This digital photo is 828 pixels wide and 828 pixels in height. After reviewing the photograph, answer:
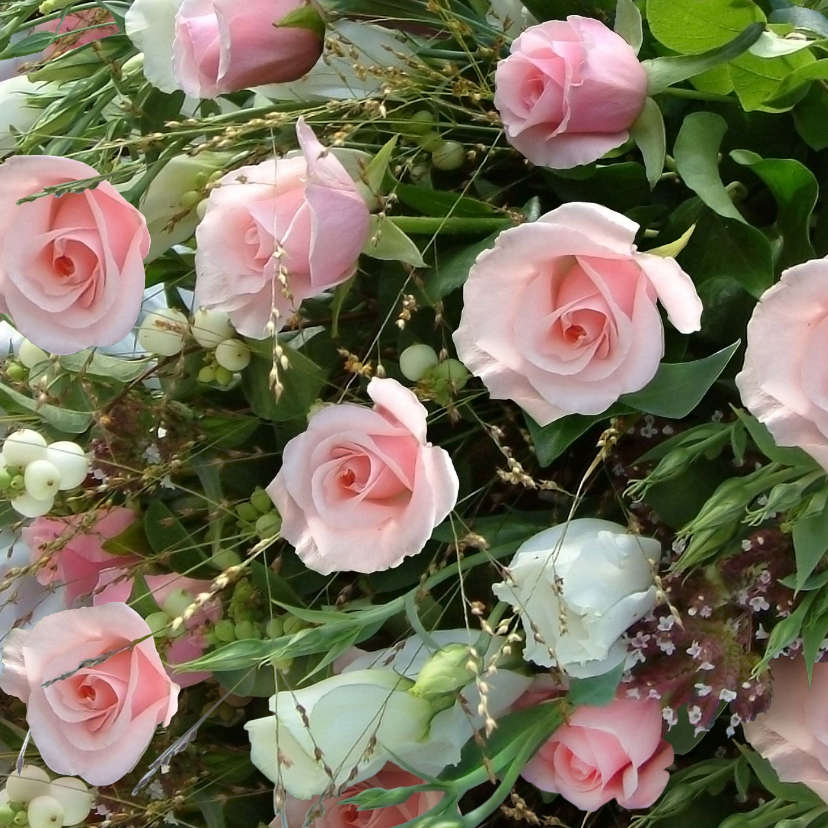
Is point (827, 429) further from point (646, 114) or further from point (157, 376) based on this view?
point (157, 376)

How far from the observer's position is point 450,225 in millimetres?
517

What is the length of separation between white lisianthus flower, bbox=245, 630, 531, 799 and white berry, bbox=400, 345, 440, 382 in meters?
0.14

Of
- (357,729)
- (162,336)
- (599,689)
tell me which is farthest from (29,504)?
(599,689)

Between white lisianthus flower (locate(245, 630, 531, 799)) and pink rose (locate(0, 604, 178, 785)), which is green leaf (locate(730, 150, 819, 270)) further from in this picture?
pink rose (locate(0, 604, 178, 785))

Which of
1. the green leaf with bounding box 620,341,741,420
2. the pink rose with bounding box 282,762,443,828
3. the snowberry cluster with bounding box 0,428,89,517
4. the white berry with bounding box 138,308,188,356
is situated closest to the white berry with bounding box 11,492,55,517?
the snowberry cluster with bounding box 0,428,89,517

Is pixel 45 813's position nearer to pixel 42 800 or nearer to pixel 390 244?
pixel 42 800

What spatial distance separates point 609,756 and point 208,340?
313mm

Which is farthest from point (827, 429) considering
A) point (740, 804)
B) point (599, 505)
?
point (740, 804)

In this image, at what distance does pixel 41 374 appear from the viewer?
0.60 metres

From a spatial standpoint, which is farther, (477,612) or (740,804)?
(740,804)

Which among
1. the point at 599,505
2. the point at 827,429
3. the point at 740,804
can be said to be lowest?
the point at 740,804

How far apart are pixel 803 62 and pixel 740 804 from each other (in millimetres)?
423

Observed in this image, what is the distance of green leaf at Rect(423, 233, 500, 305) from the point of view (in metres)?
0.51

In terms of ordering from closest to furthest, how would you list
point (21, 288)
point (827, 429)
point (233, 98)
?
point (827, 429) < point (21, 288) < point (233, 98)
